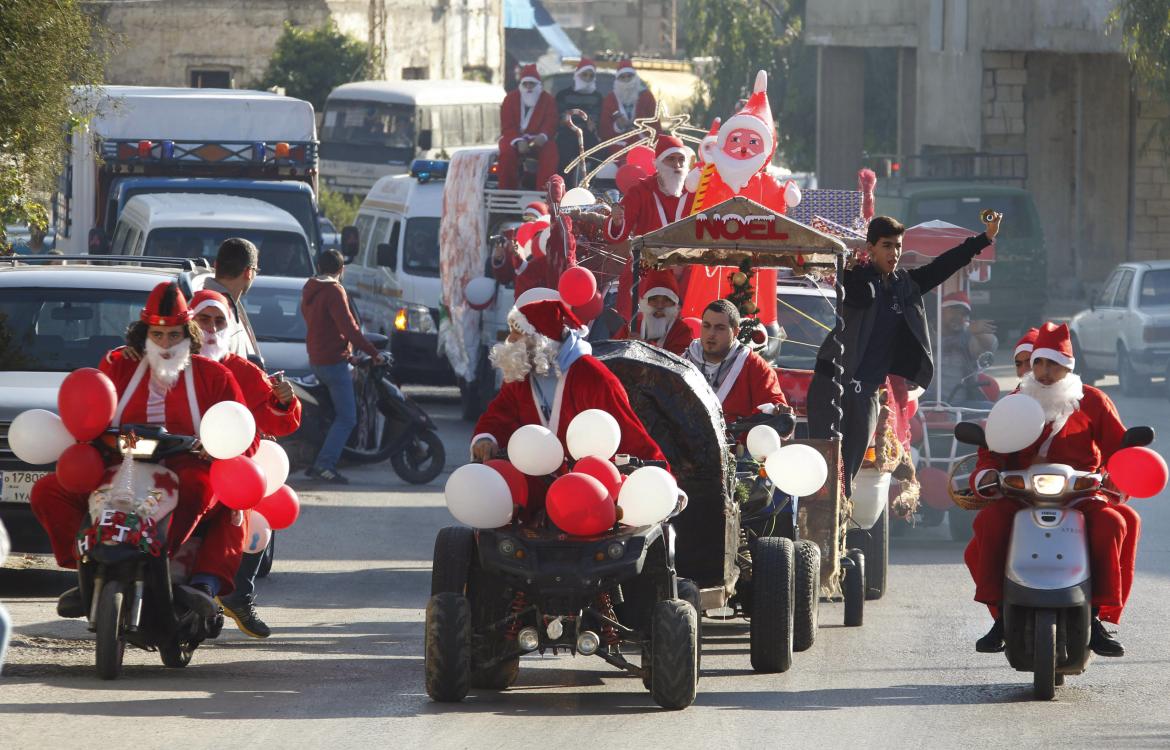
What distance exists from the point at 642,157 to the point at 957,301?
10.2ft

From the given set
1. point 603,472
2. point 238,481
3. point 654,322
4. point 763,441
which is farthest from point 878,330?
point 238,481

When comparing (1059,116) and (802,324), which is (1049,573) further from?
(1059,116)

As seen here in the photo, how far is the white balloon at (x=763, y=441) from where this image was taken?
9.98 m

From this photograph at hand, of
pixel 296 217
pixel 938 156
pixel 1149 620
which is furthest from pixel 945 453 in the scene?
pixel 938 156

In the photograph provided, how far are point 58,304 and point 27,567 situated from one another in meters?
1.59

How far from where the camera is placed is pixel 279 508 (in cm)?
993

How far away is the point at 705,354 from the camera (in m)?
10.7

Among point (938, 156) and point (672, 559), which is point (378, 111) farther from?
point (672, 559)

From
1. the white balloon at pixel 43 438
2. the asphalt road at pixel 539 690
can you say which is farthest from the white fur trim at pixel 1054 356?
the white balloon at pixel 43 438

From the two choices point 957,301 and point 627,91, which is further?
point 627,91

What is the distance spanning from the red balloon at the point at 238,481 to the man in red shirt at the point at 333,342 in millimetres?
7202

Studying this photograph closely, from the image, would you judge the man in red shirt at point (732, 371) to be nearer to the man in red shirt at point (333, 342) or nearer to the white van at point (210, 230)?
the man in red shirt at point (333, 342)

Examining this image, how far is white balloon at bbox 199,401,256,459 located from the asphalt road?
1.03 metres

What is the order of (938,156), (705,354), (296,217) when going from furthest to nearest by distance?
(938,156), (296,217), (705,354)
